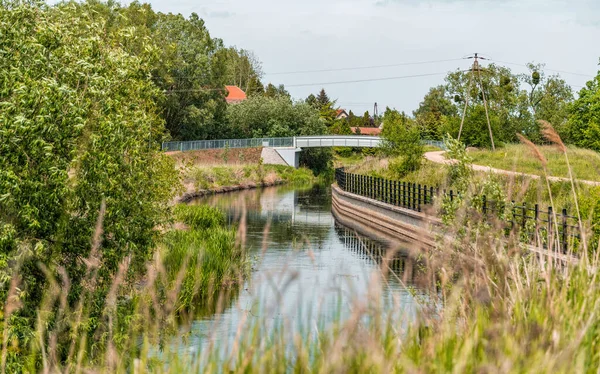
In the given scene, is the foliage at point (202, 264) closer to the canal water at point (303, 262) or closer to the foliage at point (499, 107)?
the canal water at point (303, 262)

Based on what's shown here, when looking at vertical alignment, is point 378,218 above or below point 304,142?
below

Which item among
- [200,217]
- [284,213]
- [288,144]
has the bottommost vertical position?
[284,213]

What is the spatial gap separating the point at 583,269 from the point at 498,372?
115 inches

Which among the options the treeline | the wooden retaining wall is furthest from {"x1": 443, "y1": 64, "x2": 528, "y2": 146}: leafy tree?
the wooden retaining wall

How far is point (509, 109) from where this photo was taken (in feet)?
295

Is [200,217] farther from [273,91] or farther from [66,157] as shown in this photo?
[273,91]

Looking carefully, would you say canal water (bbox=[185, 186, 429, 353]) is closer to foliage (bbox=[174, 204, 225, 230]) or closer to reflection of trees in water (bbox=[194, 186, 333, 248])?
reflection of trees in water (bbox=[194, 186, 333, 248])

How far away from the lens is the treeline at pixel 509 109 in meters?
65.2

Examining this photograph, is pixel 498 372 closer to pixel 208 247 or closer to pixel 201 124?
pixel 208 247

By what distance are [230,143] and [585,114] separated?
109 ft

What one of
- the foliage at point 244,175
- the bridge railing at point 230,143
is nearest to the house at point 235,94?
the bridge railing at point 230,143

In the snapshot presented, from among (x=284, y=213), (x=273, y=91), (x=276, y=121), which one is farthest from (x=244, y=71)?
(x=284, y=213)

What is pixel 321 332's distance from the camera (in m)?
4.87

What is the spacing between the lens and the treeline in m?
65.2
